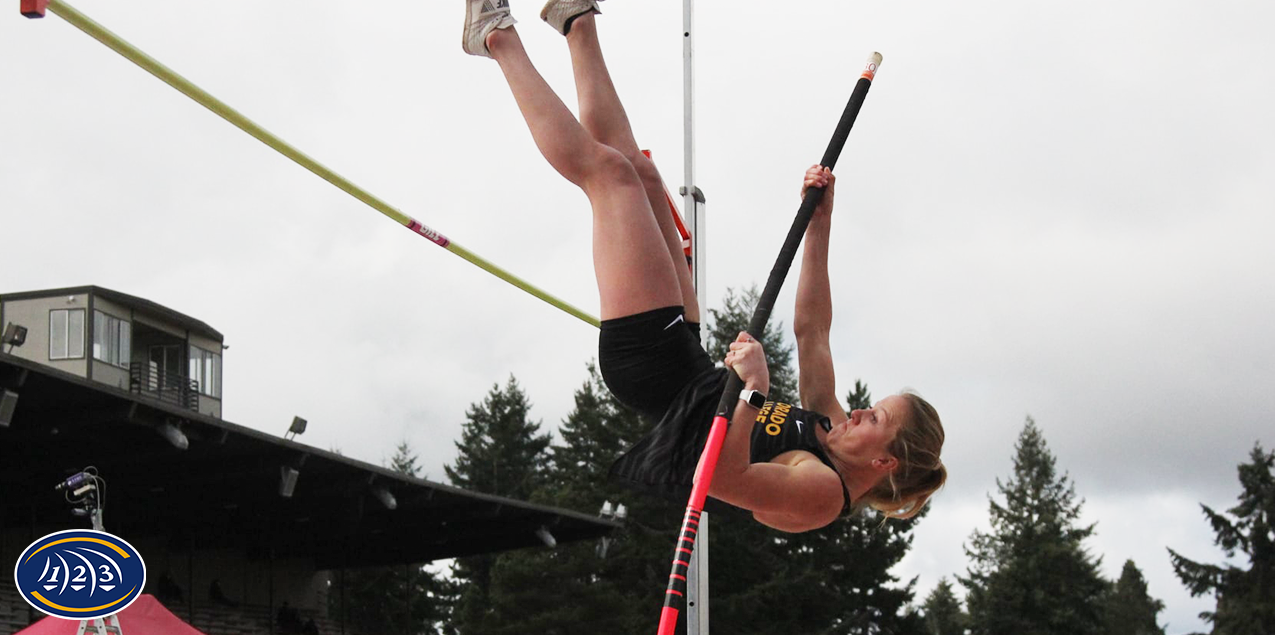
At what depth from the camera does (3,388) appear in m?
12.6

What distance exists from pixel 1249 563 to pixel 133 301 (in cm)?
2501

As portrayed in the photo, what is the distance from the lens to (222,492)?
60.2 ft

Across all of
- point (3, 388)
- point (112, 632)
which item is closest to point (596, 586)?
point (3, 388)

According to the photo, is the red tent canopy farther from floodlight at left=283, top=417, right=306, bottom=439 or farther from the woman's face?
floodlight at left=283, top=417, right=306, bottom=439

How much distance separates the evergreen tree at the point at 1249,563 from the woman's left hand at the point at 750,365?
31.3 m

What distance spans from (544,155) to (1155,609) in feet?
177

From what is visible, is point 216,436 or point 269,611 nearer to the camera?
point 216,436

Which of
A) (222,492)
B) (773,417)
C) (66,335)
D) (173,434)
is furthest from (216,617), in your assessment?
(773,417)

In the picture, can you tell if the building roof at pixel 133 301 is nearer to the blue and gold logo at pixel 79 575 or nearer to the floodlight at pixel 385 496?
the floodlight at pixel 385 496

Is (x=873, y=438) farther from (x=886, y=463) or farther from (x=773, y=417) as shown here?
(x=773, y=417)

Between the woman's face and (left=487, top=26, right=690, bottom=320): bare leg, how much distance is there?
0.66 meters

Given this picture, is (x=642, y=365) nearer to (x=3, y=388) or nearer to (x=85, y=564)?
(x=85, y=564)

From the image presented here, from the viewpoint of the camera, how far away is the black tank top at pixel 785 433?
3918 mm

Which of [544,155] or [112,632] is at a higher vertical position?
[544,155]
